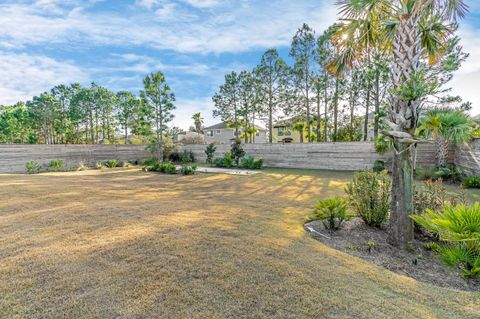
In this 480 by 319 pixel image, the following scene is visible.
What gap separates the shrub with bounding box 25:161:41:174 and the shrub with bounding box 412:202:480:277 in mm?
17434

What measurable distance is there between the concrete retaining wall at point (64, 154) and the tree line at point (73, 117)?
2625 mm

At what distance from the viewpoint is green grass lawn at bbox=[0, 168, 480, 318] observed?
1.75 metres

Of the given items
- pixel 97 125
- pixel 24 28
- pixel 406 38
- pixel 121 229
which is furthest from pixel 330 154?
pixel 97 125

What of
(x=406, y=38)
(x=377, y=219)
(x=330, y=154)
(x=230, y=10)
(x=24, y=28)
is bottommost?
(x=377, y=219)

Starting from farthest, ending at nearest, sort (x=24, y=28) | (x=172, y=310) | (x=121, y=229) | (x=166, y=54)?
1. (x=166, y=54)
2. (x=24, y=28)
3. (x=121, y=229)
4. (x=172, y=310)

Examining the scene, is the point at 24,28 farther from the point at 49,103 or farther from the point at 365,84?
the point at 49,103

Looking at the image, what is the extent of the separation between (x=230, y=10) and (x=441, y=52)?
20.2 feet

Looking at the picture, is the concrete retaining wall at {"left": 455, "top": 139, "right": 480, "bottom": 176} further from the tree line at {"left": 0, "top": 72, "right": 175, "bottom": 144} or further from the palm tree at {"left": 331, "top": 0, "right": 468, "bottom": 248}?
the tree line at {"left": 0, "top": 72, "right": 175, "bottom": 144}

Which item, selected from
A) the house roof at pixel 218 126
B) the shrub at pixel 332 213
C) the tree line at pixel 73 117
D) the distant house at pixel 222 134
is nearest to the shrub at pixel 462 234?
the shrub at pixel 332 213

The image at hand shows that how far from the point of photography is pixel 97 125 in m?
27.7

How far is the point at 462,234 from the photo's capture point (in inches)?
83.0

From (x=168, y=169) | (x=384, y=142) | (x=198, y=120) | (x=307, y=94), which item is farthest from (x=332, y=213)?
(x=198, y=120)

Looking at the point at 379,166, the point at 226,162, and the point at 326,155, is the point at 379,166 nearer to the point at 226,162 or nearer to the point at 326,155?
the point at 326,155

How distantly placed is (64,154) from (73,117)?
13.3 m
